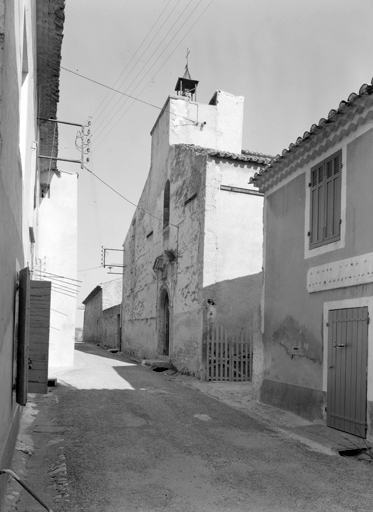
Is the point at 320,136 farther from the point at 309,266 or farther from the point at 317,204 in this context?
the point at 309,266

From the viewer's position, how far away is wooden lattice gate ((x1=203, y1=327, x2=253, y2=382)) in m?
14.7

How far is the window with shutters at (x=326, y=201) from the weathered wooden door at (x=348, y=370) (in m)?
1.23

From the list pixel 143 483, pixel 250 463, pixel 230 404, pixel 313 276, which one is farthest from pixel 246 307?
pixel 143 483

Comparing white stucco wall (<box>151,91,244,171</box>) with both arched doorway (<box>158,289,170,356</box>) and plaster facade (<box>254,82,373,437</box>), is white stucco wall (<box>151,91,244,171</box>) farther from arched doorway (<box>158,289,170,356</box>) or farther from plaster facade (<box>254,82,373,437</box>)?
plaster facade (<box>254,82,373,437</box>)

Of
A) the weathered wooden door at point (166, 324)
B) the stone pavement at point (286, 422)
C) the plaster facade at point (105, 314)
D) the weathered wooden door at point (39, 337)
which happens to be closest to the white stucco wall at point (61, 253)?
the weathered wooden door at point (166, 324)

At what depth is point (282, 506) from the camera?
4.65m

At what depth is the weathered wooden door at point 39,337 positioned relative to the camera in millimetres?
6797

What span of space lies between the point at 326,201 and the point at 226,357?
23.6 ft

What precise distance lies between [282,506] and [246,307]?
10862mm

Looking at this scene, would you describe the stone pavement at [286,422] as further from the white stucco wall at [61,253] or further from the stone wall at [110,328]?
the stone wall at [110,328]

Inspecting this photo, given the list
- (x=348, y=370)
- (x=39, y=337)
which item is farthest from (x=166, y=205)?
(x=39, y=337)

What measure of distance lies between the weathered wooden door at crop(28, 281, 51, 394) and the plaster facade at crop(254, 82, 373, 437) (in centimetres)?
420

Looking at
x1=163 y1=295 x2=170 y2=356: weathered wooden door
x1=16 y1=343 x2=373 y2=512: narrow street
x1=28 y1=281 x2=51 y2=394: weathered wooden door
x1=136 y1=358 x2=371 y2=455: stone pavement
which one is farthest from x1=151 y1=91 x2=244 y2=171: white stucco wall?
x1=28 y1=281 x2=51 y2=394: weathered wooden door

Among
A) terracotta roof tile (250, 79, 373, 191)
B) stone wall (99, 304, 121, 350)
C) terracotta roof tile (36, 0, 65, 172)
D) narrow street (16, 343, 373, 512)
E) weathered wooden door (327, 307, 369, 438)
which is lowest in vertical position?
stone wall (99, 304, 121, 350)
